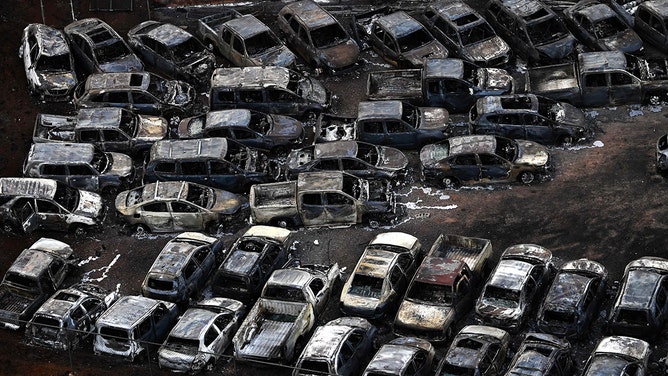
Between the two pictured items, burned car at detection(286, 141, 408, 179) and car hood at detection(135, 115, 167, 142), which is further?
car hood at detection(135, 115, 167, 142)

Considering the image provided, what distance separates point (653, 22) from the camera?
40.4m

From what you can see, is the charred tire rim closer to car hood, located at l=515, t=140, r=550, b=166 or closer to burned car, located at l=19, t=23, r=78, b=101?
car hood, located at l=515, t=140, r=550, b=166

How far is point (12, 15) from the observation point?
45.7m

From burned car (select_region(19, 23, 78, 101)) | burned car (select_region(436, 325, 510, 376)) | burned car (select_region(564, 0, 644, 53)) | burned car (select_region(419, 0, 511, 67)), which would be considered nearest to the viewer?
burned car (select_region(436, 325, 510, 376))

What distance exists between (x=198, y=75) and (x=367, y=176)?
8547 mm

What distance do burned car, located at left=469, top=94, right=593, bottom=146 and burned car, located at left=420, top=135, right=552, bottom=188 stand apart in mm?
879

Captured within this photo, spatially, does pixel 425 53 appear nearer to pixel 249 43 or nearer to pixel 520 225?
pixel 249 43

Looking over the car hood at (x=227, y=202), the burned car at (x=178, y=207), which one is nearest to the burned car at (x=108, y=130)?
the burned car at (x=178, y=207)

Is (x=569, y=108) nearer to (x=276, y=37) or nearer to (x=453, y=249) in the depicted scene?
(x=453, y=249)

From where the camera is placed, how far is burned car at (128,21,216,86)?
1629 inches

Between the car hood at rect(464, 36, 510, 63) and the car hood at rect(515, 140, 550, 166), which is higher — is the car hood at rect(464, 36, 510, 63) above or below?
above

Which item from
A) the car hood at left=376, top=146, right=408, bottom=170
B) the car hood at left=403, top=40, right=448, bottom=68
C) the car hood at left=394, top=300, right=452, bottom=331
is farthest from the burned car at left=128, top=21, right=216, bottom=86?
the car hood at left=394, top=300, right=452, bottom=331

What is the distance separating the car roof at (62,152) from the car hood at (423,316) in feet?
38.4

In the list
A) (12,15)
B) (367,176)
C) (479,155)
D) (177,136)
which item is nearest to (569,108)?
(479,155)
